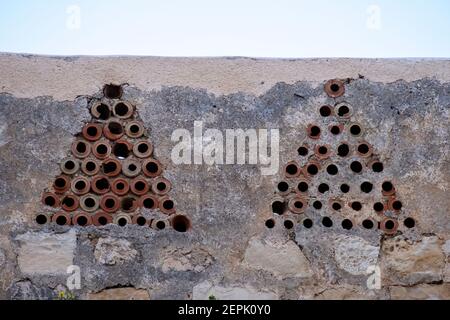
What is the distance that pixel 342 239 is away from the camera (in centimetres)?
392

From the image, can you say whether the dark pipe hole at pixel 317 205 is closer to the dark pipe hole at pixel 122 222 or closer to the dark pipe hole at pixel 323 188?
the dark pipe hole at pixel 323 188

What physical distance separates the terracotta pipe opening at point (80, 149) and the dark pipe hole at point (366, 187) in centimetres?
180

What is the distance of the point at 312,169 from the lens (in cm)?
402

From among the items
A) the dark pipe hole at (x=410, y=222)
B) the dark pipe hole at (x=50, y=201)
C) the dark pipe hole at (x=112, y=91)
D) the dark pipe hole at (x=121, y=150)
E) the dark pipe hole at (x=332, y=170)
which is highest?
the dark pipe hole at (x=112, y=91)

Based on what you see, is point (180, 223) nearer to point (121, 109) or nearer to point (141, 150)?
point (141, 150)

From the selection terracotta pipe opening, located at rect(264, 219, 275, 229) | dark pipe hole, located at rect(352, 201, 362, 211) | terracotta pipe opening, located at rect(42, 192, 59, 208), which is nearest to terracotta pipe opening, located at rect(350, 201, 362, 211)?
dark pipe hole, located at rect(352, 201, 362, 211)

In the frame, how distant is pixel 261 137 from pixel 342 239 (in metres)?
0.84

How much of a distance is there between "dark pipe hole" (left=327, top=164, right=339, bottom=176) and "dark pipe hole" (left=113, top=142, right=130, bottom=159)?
1321 millimetres

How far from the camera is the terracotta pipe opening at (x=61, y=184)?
154 inches

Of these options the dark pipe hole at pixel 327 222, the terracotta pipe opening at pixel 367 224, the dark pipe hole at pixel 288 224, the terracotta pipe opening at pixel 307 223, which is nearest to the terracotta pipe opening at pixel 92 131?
the dark pipe hole at pixel 288 224
